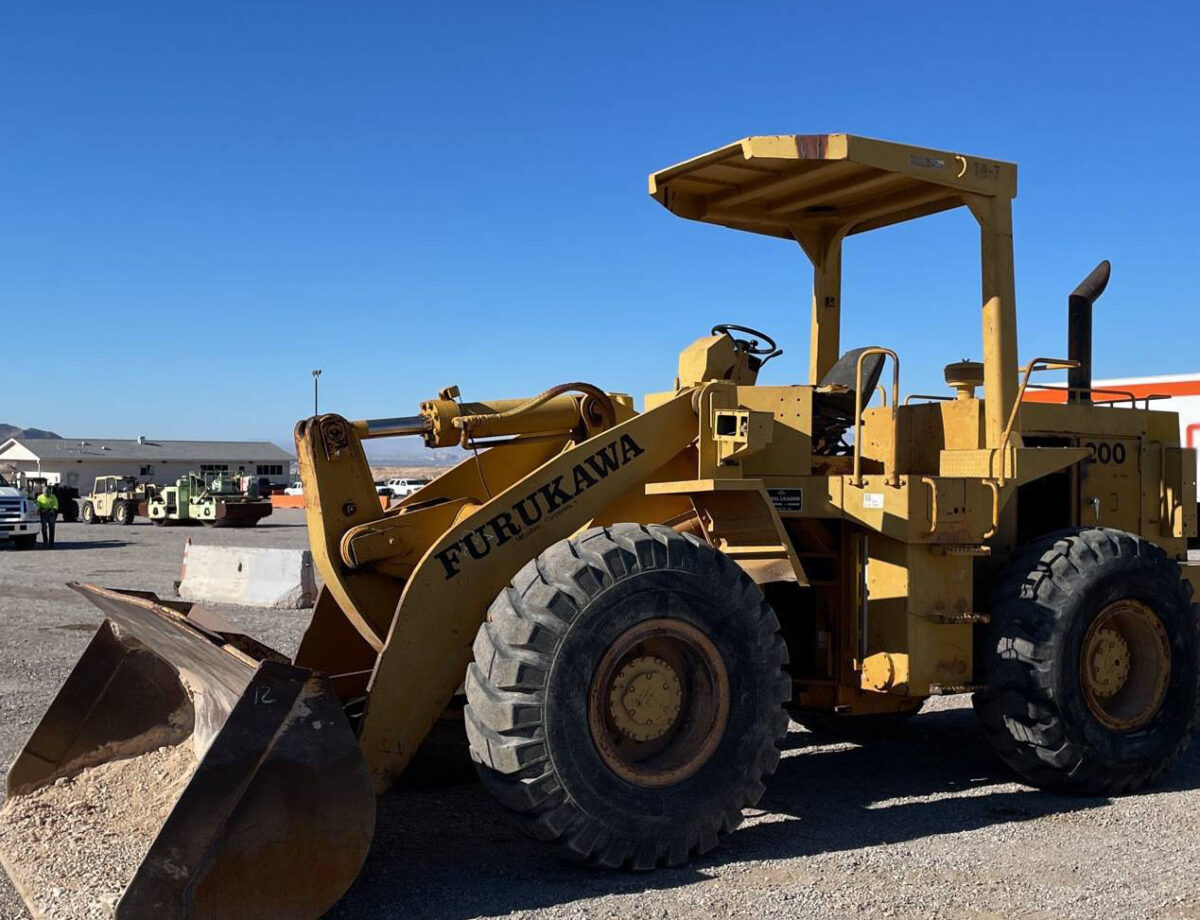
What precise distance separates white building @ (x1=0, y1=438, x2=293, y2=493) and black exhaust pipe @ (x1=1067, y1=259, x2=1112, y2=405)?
73.6m

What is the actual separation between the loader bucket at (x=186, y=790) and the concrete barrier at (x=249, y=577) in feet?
29.7

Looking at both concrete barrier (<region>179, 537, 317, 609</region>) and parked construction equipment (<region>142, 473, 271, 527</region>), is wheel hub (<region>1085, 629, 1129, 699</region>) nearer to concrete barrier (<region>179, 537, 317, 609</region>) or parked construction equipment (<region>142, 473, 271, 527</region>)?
concrete barrier (<region>179, 537, 317, 609</region>)

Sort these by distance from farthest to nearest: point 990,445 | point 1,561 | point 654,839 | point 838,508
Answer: point 1,561
point 990,445
point 838,508
point 654,839

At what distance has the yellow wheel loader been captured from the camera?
4539mm

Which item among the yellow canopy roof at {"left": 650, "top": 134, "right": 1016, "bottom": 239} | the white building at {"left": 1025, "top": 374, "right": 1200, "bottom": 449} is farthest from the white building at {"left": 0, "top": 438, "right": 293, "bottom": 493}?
the yellow canopy roof at {"left": 650, "top": 134, "right": 1016, "bottom": 239}

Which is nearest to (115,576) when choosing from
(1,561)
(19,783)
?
(1,561)

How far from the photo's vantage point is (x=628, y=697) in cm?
503

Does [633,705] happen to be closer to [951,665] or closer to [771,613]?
[771,613]

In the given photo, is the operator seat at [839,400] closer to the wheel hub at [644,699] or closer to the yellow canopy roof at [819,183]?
the yellow canopy roof at [819,183]

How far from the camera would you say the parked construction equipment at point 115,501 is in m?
42.5

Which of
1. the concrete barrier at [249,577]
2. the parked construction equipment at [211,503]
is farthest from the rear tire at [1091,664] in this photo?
the parked construction equipment at [211,503]

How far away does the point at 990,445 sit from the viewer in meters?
6.39

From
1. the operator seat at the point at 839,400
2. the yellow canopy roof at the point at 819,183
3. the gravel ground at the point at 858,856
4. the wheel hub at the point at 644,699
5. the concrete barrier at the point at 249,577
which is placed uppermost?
the yellow canopy roof at the point at 819,183

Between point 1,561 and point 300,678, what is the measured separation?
2205cm
